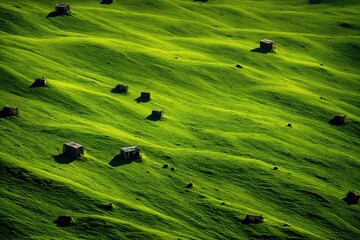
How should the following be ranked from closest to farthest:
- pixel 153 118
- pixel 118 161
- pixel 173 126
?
pixel 118 161, pixel 173 126, pixel 153 118

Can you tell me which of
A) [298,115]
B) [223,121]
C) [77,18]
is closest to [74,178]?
[223,121]

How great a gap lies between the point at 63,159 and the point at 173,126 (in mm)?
19686

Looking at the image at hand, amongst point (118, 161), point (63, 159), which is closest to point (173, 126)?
point (118, 161)

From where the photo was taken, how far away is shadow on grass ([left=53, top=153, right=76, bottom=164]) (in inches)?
2778

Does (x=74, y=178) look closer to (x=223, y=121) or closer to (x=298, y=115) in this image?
(x=223, y=121)

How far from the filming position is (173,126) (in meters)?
85.9

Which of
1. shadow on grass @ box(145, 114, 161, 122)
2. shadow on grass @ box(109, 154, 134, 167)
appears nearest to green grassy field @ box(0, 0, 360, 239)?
shadow on grass @ box(109, 154, 134, 167)

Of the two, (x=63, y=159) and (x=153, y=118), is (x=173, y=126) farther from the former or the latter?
(x=63, y=159)

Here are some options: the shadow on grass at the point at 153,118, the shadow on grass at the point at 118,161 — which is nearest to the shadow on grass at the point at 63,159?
the shadow on grass at the point at 118,161

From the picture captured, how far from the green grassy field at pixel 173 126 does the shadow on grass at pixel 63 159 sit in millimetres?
496

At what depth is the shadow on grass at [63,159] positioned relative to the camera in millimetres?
70562

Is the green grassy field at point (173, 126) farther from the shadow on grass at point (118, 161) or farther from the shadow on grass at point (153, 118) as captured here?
the shadow on grass at point (153, 118)

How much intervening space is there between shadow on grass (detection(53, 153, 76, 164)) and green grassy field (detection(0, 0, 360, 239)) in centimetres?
50

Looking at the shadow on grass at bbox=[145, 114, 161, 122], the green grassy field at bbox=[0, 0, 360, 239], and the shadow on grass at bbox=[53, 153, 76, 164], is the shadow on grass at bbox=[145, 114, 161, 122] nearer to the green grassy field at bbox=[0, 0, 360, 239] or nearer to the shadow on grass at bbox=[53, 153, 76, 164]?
the green grassy field at bbox=[0, 0, 360, 239]
